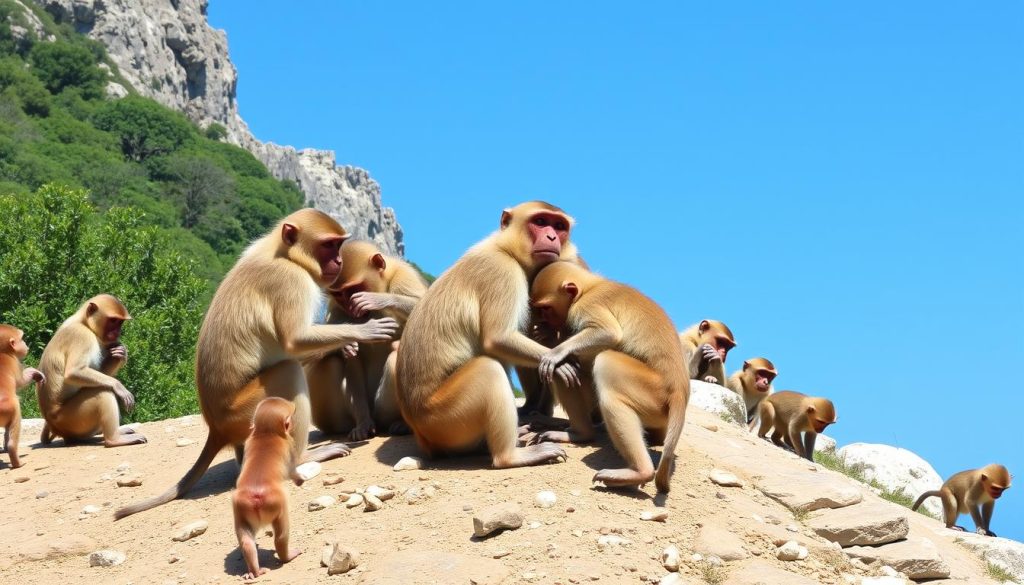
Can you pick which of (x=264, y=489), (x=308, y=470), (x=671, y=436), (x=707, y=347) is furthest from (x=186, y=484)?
(x=707, y=347)

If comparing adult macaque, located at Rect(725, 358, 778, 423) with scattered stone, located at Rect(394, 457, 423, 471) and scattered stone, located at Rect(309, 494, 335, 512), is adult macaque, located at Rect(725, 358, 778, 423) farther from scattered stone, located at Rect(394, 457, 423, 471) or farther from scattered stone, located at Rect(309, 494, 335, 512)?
scattered stone, located at Rect(309, 494, 335, 512)

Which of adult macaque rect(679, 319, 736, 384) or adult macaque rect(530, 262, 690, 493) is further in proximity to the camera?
adult macaque rect(679, 319, 736, 384)

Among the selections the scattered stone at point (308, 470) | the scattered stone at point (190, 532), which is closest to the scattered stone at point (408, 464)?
the scattered stone at point (308, 470)

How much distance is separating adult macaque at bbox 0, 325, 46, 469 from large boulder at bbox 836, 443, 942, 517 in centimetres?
1426

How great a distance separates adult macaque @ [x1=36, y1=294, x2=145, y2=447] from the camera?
1215cm

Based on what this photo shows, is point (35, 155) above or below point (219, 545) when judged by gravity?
above

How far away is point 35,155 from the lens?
66.8 metres

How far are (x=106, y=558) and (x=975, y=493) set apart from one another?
13210 mm

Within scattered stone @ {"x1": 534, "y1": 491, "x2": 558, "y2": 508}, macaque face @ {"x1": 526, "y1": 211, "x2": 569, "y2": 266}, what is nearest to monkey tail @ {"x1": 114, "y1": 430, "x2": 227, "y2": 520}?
scattered stone @ {"x1": 534, "y1": 491, "x2": 558, "y2": 508}

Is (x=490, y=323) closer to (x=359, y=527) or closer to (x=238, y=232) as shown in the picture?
(x=359, y=527)

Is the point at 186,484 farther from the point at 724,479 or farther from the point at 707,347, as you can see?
the point at 707,347

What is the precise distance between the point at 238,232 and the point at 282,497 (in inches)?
3310

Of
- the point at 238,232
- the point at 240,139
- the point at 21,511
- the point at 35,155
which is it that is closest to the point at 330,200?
the point at 240,139

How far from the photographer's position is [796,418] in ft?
55.0
